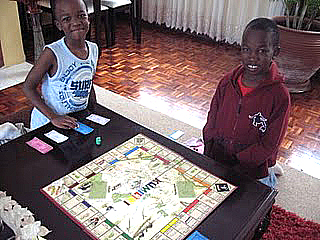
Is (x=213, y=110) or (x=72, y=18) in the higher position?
(x=72, y=18)

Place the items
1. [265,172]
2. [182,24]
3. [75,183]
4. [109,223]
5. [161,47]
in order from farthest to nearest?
[182,24] → [161,47] → [265,172] → [75,183] → [109,223]

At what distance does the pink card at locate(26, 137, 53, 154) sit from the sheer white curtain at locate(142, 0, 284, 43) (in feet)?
9.09

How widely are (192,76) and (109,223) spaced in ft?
7.96

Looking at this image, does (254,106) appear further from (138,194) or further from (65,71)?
(65,71)

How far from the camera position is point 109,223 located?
105 cm

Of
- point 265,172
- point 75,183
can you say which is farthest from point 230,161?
point 75,183

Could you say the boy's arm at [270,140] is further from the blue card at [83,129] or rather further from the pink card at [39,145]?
the pink card at [39,145]

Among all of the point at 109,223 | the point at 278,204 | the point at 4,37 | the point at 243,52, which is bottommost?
the point at 278,204

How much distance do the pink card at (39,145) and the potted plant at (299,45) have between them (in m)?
2.14

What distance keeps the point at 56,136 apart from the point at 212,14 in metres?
2.95

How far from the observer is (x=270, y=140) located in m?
1.46

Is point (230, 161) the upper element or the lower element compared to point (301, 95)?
upper

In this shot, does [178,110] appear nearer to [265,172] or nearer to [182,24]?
[265,172]

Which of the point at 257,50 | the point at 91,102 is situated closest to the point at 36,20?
the point at 91,102
